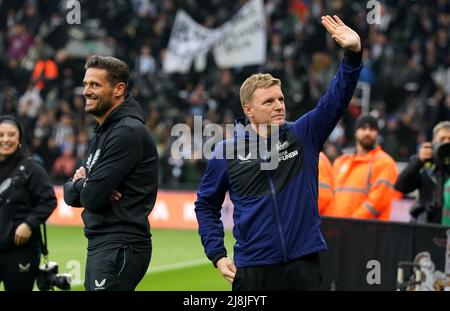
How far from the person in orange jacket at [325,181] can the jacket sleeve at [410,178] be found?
2.33 feet

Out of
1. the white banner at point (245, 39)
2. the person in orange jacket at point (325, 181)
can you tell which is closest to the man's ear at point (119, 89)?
the person in orange jacket at point (325, 181)

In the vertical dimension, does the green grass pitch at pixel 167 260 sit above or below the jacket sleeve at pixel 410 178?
below

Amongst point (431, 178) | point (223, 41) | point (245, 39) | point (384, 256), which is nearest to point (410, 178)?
point (431, 178)

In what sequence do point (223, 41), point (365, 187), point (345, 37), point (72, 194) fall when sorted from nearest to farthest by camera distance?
point (345, 37)
point (72, 194)
point (365, 187)
point (223, 41)

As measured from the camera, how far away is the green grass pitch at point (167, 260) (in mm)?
12942

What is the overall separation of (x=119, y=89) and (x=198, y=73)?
56.9ft

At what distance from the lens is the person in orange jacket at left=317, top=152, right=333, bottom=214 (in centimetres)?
996

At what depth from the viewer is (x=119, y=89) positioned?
680 centimetres

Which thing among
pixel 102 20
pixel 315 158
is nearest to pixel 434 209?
pixel 315 158

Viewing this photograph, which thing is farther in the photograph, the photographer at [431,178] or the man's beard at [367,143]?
the man's beard at [367,143]

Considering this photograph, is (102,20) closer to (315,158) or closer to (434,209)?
(434,209)

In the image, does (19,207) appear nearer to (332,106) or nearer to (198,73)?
(332,106)

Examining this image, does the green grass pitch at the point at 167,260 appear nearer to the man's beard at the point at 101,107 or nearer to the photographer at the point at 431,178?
the photographer at the point at 431,178
